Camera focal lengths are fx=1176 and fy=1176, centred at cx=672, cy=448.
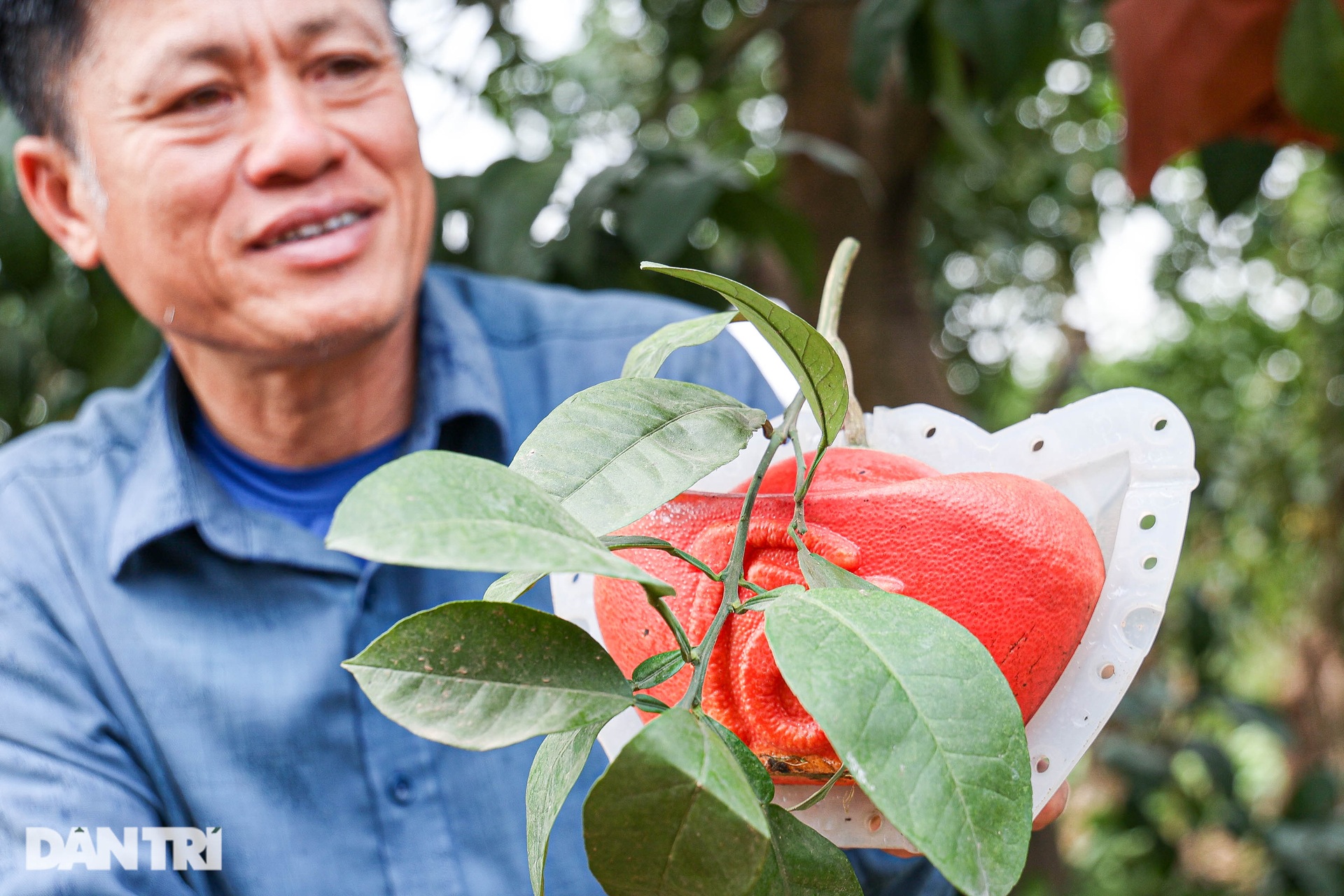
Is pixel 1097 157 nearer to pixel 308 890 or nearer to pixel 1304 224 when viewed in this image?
pixel 1304 224

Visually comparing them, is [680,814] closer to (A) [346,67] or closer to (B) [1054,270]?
(A) [346,67]

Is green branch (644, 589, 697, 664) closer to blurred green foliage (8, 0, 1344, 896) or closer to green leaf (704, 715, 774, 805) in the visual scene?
green leaf (704, 715, 774, 805)

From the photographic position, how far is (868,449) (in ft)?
1.55

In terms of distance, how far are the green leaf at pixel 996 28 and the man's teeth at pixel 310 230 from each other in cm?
56

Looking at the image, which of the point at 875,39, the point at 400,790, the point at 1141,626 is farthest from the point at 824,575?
the point at 875,39

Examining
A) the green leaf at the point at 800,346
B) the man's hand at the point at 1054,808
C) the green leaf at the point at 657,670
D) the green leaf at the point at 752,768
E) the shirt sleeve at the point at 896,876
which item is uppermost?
the green leaf at the point at 800,346

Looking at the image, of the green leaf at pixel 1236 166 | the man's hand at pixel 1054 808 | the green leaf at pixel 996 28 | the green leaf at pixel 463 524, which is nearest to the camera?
the green leaf at pixel 463 524

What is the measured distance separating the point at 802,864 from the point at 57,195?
94 cm

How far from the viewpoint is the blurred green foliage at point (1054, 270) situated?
3.86 feet

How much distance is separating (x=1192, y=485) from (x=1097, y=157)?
2180 mm

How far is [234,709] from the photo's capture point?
3.03ft

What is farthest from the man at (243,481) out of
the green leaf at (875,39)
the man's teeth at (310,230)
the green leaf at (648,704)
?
the green leaf at (648,704)

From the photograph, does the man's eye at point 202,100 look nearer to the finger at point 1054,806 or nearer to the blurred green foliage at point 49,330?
the blurred green foliage at point 49,330

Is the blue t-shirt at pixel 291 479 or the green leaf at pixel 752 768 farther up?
the green leaf at pixel 752 768
